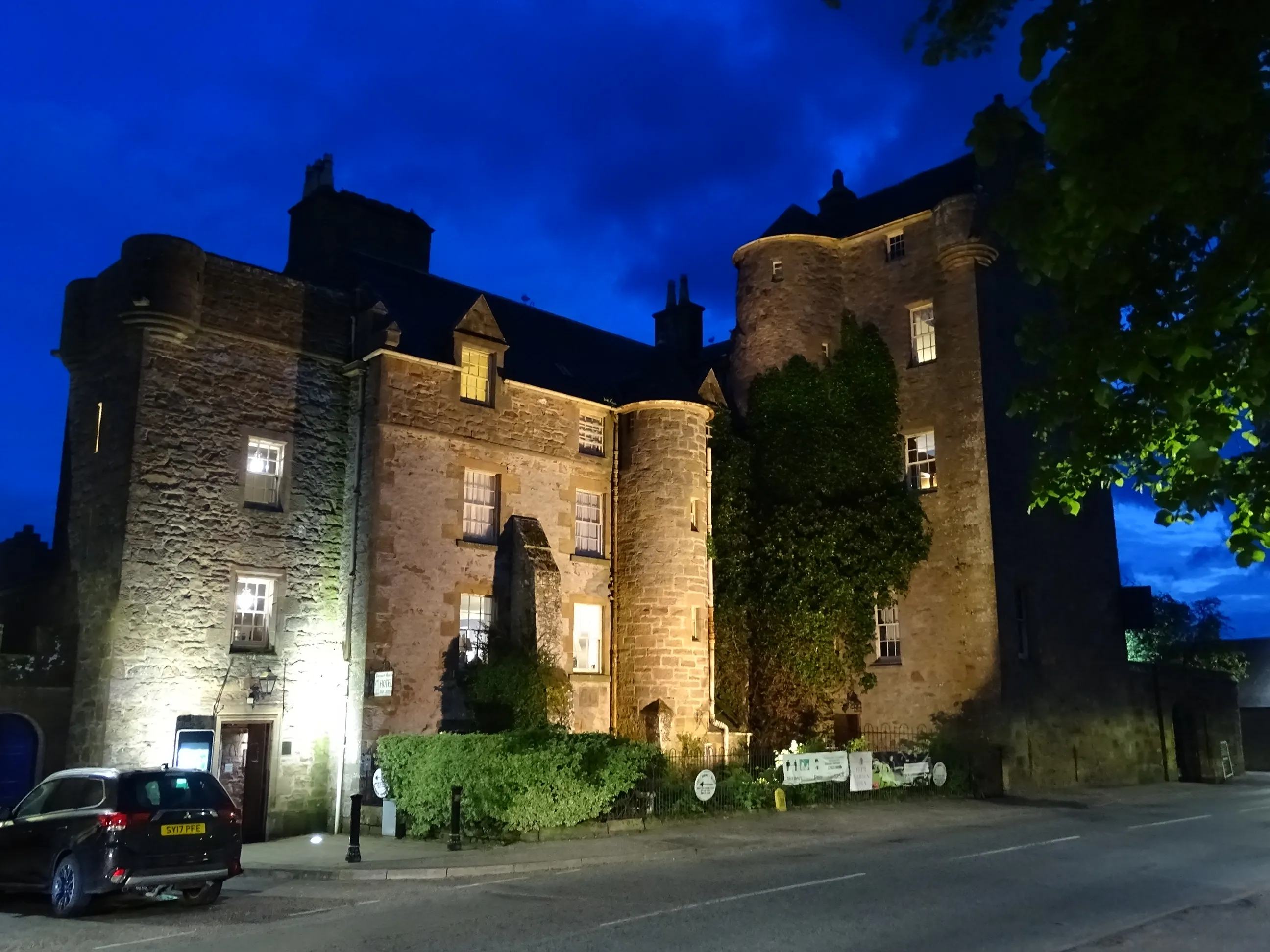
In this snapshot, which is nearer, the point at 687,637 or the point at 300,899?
the point at 300,899

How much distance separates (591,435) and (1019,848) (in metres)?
14.0

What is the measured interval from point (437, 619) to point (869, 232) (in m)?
16.8

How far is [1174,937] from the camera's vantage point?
30.6 feet

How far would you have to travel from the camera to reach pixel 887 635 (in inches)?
1102

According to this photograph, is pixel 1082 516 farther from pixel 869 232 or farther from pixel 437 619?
pixel 437 619

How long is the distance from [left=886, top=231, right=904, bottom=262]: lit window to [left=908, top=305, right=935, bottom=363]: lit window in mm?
1700

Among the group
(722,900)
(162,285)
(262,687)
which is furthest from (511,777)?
(162,285)

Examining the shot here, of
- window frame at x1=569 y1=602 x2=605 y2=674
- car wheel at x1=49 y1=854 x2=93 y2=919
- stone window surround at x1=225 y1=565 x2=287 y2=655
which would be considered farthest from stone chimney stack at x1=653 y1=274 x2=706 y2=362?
car wheel at x1=49 y1=854 x2=93 y2=919

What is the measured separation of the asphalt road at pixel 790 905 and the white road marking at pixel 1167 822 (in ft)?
3.57

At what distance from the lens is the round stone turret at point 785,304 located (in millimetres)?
29547

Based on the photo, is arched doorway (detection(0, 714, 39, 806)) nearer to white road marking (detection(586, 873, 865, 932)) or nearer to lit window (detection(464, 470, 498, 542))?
lit window (detection(464, 470, 498, 542))

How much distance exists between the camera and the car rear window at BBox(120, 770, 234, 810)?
11.8m

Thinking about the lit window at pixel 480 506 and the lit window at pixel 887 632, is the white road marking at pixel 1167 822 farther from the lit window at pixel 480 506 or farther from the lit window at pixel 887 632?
the lit window at pixel 480 506

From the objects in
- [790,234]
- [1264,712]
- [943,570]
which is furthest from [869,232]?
[1264,712]
